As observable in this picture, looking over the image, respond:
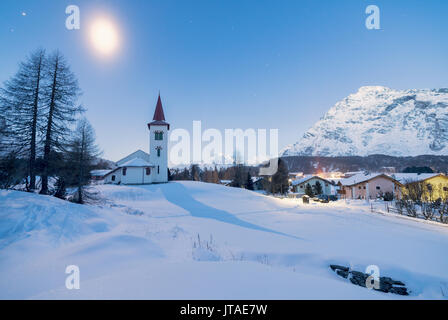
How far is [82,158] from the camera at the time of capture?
1474cm

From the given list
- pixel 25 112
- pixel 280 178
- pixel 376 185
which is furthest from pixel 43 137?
pixel 376 185

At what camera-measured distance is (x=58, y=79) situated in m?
14.5

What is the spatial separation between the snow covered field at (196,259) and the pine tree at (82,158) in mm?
5886

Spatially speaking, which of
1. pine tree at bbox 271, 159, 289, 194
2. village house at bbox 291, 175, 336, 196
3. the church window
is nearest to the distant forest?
village house at bbox 291, 175, 336, 196

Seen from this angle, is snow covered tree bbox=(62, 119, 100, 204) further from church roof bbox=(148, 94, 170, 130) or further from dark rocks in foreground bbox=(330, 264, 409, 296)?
church roof bbox=(148, 94, 170, 130)

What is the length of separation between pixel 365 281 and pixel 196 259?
238 inches

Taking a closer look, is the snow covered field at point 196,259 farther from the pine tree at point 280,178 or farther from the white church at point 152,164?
the pine tree at point 280,178

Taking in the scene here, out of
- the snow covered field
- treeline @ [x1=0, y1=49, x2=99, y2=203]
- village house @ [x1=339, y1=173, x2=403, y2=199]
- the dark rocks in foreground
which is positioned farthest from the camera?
village house @ [x1=339, y1=173, x2=403, y2=199]

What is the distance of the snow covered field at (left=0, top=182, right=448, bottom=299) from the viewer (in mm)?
3020

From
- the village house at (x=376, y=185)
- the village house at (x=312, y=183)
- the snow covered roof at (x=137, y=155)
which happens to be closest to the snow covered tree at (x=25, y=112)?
the snow covered roof at (x=137, y=155)

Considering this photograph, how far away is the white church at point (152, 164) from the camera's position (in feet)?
105
